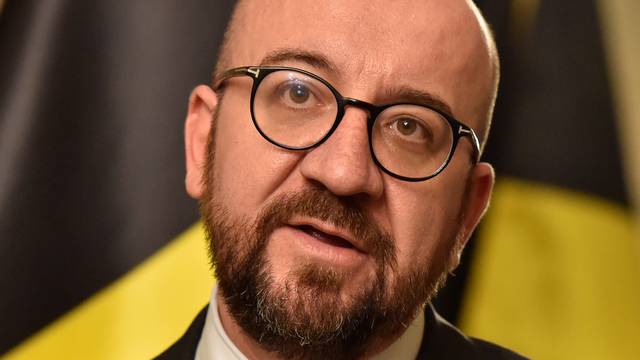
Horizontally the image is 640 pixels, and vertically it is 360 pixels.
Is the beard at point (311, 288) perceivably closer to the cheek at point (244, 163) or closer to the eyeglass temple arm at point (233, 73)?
the cheek at point (244, 163)

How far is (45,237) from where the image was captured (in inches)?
38.5

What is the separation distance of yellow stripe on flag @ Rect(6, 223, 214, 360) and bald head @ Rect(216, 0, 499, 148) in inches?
11.5

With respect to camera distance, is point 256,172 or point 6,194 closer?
point 256,172

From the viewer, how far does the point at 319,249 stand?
0.75m

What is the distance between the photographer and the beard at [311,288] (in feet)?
2.48

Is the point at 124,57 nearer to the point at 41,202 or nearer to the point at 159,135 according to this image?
the point at 159,135

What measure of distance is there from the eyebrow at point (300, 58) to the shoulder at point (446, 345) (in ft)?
1.15

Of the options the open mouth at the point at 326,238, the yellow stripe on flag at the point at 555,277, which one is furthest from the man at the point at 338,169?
the yellow stripe on flag at the point at 555,277

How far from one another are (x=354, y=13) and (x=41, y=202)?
492 mm

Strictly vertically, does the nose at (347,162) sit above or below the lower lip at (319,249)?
above

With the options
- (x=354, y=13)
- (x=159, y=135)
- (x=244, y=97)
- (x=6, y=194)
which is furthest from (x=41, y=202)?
(x=354, y=13)

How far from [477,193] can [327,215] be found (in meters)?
0.25

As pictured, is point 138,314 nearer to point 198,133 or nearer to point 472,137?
point 198,133

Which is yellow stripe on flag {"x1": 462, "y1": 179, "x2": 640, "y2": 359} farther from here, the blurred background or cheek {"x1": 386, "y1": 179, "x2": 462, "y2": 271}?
cheek {"x1": 386, "y1": 179, "x2": 462, "y2": 271}
